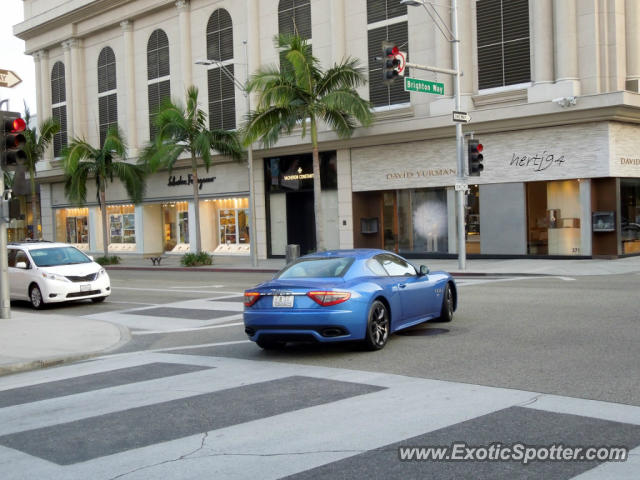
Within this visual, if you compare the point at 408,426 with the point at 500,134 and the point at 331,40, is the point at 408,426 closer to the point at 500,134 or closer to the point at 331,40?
the point at 500,134

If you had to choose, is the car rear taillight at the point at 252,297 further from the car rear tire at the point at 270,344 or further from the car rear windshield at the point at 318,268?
the car rear windshield at the point at 318,268

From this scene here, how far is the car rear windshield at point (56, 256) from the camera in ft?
61.0

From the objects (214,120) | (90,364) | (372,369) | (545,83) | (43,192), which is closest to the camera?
(372,369)

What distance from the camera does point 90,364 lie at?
34.1 feet

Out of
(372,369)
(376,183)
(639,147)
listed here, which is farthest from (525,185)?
(372,369)

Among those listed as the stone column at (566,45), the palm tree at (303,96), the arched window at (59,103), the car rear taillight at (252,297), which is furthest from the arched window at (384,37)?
the arched window at (59,103)

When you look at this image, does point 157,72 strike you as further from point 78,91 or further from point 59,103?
point 59,103

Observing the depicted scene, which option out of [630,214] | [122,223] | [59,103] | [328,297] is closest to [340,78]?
[630,214]

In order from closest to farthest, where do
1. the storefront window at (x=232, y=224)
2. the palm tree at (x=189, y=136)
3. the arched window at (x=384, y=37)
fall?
the arched window at (x=384, y=37) → the palm tree at (x=189, y=136) → the storefront window at (x=232, y=224)

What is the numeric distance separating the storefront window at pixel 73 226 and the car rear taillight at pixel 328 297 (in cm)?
4403

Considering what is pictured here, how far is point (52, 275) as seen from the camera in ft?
58.9

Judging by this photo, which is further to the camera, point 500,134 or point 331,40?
point 331,40

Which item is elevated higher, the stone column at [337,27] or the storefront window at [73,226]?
the stone column at [337,27]

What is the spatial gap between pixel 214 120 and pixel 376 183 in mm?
11946
